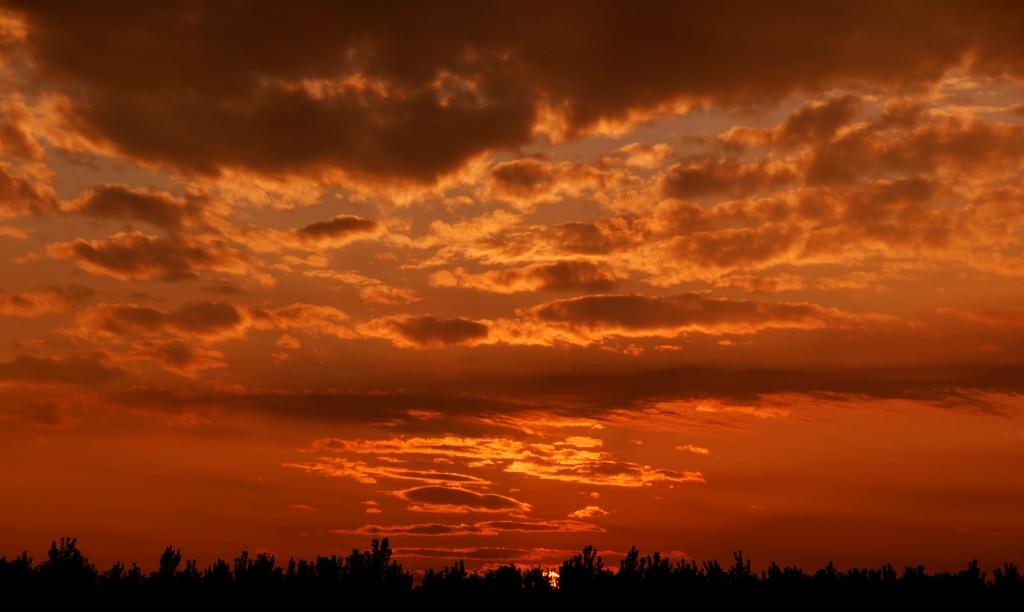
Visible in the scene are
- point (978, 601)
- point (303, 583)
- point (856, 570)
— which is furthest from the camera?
point (303, 583)

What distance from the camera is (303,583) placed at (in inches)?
6417

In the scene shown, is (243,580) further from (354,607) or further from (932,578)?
(932,578)

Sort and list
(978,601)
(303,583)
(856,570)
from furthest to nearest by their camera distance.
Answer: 1. (303,583)
2. (856,570)
3. (978,601)

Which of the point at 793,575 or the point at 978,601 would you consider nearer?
the point at 978,601

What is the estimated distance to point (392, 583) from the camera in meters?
164

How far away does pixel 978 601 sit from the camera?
141 m

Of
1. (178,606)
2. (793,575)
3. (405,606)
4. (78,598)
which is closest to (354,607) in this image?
(405,606)

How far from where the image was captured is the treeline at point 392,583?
154 metres

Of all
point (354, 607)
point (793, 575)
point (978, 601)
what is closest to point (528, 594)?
point (354, 607)

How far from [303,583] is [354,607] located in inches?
321

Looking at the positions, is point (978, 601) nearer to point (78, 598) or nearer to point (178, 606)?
point (178, 606)

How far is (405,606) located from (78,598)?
43.2m

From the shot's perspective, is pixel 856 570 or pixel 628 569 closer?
pixel 856 570

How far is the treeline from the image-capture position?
154500 millimetres
